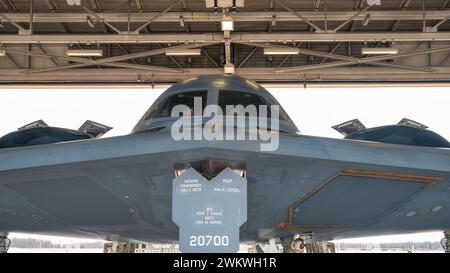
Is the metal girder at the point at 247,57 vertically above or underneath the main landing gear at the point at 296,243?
above

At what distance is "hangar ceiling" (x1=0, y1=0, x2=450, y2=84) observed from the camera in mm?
19328

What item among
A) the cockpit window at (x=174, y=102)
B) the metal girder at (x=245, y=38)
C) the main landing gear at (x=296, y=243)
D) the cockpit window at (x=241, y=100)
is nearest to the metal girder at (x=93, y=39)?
the metal girder at (x=245, y=38)

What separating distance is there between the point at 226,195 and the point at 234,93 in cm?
326

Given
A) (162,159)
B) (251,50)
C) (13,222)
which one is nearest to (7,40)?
(251,50)

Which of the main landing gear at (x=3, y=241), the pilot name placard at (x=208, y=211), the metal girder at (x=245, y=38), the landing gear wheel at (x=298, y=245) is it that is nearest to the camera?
the pilot name placard at (x=208, y=211)

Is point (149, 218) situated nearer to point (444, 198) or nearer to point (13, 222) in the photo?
point (13, 222)

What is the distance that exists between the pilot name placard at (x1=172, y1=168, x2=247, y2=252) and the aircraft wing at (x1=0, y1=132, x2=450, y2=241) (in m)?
0.31

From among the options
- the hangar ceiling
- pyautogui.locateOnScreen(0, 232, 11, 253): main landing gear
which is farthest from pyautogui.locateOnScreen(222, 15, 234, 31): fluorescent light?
pyautogui.locateOnScreen(0, 232, 11, 253): main landing gear

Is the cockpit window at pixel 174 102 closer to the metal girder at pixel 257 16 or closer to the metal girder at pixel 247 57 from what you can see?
the metal girder at pixel 257 16

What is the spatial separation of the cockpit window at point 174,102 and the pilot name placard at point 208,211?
9.05 ft

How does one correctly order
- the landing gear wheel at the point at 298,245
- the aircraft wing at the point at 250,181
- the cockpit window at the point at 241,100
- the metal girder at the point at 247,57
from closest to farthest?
the aircraft wing at the point at 250,181 < the landing gear wheel at the point at 298,245 < the cockpit window at the point at 241,100 < the metal girder at the point at 247,57

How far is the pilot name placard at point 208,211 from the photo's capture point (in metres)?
5.33

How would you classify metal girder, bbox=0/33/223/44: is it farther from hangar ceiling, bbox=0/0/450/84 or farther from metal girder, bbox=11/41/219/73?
metal girder, bbox=11/41/219/73

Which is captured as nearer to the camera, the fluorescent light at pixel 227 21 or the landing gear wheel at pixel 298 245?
the landing gear wheel at pixel 298 245
